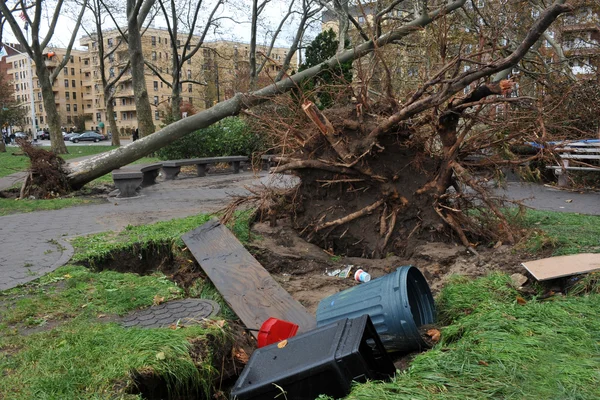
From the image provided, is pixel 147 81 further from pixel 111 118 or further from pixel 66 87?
pixel 111 118

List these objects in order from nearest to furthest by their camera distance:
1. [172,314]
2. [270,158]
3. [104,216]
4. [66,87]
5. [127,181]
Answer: [172,314] → [270,158] → [104,216] → [127,181] → [66,87]

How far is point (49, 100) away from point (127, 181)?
1387cm

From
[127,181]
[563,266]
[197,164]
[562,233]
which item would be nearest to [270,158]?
[562,233]

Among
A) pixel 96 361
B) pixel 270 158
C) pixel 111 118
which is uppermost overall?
pixel 111 118

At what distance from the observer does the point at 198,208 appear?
31.2 feet

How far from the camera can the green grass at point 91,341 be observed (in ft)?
9.55

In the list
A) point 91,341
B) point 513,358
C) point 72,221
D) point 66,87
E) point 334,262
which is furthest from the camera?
point 66,87

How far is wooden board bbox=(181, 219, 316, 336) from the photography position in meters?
4.45

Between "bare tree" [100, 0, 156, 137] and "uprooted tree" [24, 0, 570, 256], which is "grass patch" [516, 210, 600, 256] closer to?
"uprooted tree" [24, 0, 570, 256]

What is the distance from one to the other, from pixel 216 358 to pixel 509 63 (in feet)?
13.2

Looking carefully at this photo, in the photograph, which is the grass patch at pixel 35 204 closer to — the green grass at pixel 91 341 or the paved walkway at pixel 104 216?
the paved walkway at pixel 104 216

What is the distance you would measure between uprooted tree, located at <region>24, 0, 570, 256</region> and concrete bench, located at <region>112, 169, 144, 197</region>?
5300mm

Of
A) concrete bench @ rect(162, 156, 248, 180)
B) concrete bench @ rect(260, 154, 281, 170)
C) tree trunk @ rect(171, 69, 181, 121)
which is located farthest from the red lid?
tree trunk @ rect(171, 69, 181, 121)

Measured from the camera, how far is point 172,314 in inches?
161
